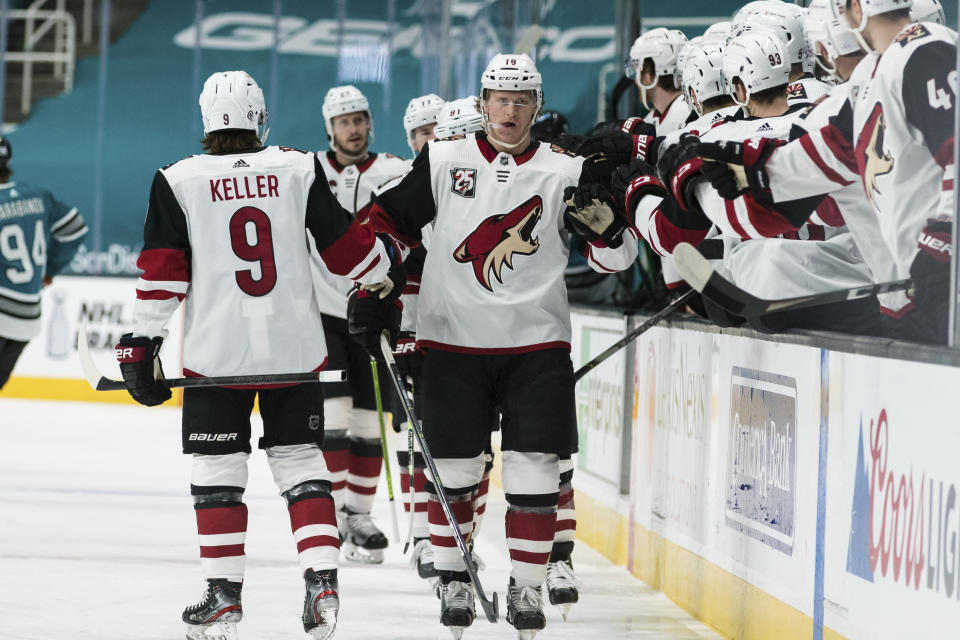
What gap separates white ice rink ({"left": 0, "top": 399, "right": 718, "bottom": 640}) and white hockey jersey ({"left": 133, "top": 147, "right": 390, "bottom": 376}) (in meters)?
0.69

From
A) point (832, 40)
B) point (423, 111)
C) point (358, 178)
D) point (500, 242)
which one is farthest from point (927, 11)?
point (358, 178)

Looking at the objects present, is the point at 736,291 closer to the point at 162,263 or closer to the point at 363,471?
the point at 162,263

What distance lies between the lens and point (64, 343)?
9.46 meters

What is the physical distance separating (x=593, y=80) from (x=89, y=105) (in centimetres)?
1011

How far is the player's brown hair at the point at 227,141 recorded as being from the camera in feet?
10.2

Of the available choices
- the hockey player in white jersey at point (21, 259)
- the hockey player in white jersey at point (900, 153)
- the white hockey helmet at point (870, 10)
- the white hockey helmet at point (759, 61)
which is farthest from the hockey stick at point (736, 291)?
the hockey player in white jersey at point (21, 259)

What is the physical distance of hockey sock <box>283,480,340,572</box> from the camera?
3023 millimetres

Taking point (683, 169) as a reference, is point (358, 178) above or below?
above

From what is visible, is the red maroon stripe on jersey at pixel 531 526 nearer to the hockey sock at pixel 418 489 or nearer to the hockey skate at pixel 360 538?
the hockey sock at pixel 418 489

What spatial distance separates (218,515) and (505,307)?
2.65 ft

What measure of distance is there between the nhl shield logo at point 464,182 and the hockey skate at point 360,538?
147cm

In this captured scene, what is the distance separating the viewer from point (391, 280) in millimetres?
3330

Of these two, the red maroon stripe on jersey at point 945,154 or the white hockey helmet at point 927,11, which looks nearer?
the red maroon stripe on jersey at point 945,154

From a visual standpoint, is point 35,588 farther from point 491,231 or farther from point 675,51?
Answer: point 675,51
